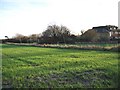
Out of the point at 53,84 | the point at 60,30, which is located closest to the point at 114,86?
the point at 53,84

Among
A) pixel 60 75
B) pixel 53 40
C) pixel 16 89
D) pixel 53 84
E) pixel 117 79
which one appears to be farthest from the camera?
pixel 53 40

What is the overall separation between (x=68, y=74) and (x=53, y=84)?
2.00 metres

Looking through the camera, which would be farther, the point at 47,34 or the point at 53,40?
the point at 47,34

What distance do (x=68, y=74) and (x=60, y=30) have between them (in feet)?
250

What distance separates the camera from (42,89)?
7.33 m

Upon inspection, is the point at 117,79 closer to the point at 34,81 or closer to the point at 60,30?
the point at 34,81

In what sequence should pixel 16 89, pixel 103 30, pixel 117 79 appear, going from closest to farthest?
pixel 16 89
pixel 117 79
pixel 103 30

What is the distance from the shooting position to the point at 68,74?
9.86 metres

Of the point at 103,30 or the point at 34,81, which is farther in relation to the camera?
the point at 103,30

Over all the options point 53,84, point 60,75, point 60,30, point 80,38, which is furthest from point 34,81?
point 60,30

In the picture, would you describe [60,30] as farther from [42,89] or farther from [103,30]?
[42,89]

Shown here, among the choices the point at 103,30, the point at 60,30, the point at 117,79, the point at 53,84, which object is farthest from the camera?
the point at 103,30

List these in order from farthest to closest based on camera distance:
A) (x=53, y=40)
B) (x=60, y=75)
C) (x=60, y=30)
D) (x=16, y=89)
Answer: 1. (x=60, y=30)
2. (x=53, y=40)
3. (x=60, y=75)
4. (x=16, y=89)

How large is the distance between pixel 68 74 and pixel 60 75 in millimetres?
397
